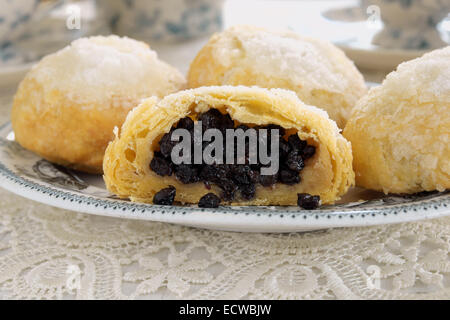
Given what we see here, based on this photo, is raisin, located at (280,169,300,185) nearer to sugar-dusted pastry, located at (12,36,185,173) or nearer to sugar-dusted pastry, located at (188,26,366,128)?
sugar-dusted pastry, located at (188,26,366,128)

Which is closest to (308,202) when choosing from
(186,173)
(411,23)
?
(186,173)

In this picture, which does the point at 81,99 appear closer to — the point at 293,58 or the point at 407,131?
the point at 293,58

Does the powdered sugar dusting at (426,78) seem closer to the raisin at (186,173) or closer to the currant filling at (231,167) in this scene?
the currant filling at (231,167)

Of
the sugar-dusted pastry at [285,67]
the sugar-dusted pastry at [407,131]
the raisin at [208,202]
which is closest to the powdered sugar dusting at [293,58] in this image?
the sugar-dusted pastry at [285,67]

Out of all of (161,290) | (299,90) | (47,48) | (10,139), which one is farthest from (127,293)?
(47,48)

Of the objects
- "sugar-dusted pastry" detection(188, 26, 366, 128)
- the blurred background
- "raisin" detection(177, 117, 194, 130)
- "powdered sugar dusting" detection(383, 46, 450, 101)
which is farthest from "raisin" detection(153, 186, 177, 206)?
the blurred background
